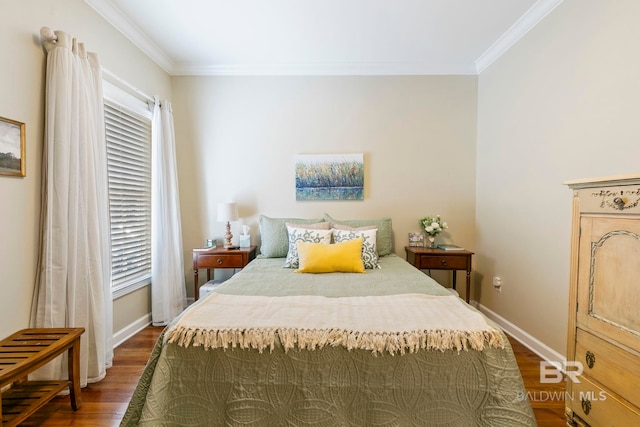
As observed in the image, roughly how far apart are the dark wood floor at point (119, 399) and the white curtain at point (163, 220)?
61cm

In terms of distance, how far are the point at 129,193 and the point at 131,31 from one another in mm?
1404

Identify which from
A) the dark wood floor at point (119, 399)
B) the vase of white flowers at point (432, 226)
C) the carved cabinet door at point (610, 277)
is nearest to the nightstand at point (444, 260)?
the vase of white flowers at point (432, 226)

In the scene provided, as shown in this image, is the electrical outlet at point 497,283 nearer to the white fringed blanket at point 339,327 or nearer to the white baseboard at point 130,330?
the white fringed blanket at point 339,327

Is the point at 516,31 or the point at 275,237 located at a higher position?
the point at 516,31

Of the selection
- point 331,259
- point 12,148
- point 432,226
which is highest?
point 12,148

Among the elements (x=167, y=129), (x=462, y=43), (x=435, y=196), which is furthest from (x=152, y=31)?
(x=435, y=196)

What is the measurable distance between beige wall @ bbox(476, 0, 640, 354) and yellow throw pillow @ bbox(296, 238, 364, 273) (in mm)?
1433

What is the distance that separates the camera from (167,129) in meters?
3.02

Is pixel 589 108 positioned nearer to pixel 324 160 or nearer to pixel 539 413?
pixel 539 413

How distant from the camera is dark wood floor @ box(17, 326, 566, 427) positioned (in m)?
1.65

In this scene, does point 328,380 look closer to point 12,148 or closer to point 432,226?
point 12,148

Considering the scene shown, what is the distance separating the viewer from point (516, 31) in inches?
100

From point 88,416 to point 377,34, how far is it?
3.45m

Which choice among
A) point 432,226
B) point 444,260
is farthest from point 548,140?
point 444,260
